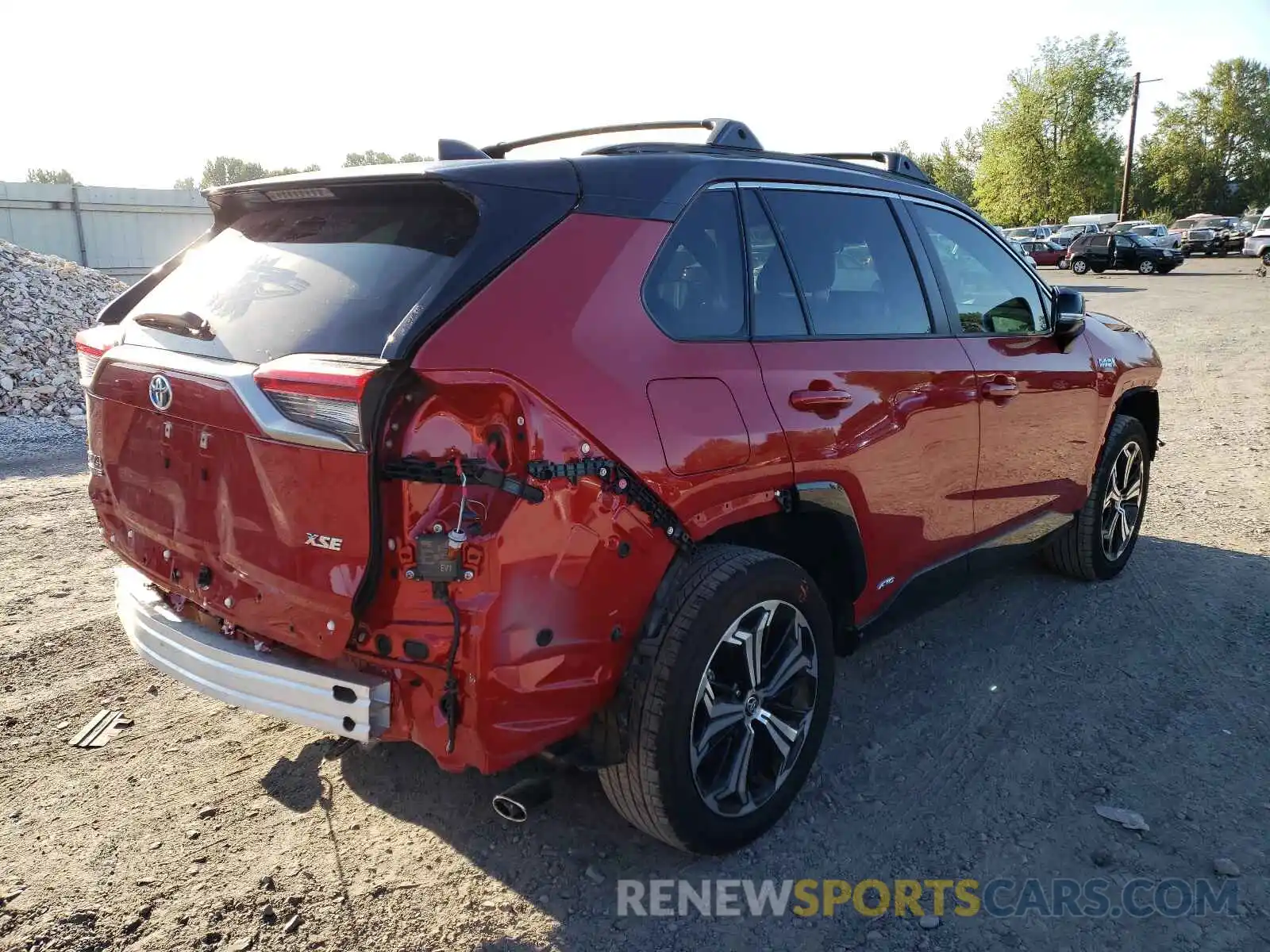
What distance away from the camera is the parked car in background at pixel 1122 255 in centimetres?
3262

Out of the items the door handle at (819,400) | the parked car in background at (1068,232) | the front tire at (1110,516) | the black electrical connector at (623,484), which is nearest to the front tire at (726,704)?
the black electrical connector at (623,484)

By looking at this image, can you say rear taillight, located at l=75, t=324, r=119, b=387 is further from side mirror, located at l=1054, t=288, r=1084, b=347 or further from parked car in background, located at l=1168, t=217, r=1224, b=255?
parked car in background, located at l=1168, t=217, r=1224, b=255

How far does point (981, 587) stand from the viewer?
16.6ft

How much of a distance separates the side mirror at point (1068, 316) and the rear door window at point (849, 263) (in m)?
1.08

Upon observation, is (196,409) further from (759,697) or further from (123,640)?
(123,640)

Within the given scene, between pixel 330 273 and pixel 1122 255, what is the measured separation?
36674 mm

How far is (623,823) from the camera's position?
9.84ft

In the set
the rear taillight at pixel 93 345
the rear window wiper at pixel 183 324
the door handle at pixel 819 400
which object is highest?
the rear window wiper at pixel 183 324

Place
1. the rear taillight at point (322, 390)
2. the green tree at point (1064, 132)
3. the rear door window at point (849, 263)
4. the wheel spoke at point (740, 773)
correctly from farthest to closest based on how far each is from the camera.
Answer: the green tree at point (1064, 132)
the rear door window at point (849, 263)
the wheel spoke at point (740, 773)
the rear taillight at point (322, 390)

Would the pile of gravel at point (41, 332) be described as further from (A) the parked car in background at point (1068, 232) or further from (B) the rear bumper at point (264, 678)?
(A) the parked car in background at point (1068, 232)

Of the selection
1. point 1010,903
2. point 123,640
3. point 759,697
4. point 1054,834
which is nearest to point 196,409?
point 759,697

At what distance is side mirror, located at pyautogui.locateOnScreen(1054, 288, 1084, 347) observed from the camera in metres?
4.30

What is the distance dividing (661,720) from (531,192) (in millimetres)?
1453

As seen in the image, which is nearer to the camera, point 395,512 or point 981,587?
point 395,512
